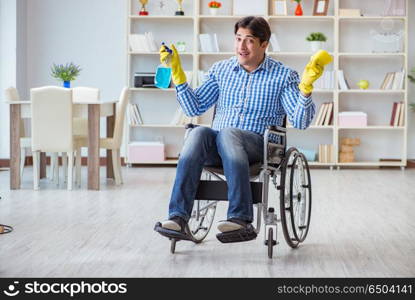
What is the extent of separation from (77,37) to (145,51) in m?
0.79

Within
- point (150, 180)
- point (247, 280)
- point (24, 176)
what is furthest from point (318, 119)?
point (247, 280)

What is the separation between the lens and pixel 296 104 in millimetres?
3635

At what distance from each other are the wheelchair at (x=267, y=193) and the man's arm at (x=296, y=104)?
0.08 metres

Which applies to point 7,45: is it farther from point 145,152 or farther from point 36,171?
point 36,171

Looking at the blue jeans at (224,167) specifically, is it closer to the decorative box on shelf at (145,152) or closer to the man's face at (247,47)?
the man's face at (247,47)

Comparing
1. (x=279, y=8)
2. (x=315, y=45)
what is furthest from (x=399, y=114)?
(x=279, y=8)

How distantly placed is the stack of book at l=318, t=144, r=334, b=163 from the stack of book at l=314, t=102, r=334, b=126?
23 centimetres

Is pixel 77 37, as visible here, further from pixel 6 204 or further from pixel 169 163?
pixel 6 204

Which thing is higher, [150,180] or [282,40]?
[282,40]

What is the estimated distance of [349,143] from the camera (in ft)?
27.4

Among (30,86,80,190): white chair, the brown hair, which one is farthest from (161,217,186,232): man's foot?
(30,86,80,190): white chair

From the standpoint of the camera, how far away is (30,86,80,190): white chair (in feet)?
19.6

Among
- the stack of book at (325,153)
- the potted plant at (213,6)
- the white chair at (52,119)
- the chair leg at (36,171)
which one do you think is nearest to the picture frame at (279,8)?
the potted plant at (213,6)

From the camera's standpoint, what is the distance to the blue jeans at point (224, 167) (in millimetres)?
3336
